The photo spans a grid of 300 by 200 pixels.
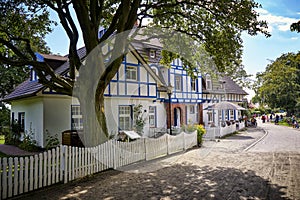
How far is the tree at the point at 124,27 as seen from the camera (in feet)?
28.1

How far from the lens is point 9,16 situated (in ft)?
32.8

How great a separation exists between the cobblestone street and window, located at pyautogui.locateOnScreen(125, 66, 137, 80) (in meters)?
8.45

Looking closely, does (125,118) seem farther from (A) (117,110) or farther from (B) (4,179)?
(B) (4,179)

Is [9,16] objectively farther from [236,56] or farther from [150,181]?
[236,56]

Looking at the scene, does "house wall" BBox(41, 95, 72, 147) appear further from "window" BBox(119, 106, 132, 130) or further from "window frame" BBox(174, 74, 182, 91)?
"window frame" BBox(174, 74, 182, 91)

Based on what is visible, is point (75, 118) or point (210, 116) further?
point (210, 116)

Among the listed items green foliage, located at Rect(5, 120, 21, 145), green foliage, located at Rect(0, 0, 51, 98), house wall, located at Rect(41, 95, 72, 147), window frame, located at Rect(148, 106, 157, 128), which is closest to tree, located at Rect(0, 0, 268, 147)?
green foliage, located at Rect(0, 0, 51, 98)

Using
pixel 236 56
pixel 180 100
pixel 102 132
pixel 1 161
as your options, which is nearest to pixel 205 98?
pixel 180 100

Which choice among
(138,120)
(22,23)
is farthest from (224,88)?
(22,23)

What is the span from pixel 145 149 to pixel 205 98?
1681 centimetres

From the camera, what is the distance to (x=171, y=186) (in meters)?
6.37

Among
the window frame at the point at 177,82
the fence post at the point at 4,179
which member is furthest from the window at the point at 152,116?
the fence post at the point at 4,179

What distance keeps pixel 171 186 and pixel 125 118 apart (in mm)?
10685

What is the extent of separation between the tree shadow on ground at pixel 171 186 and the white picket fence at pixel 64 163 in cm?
27
